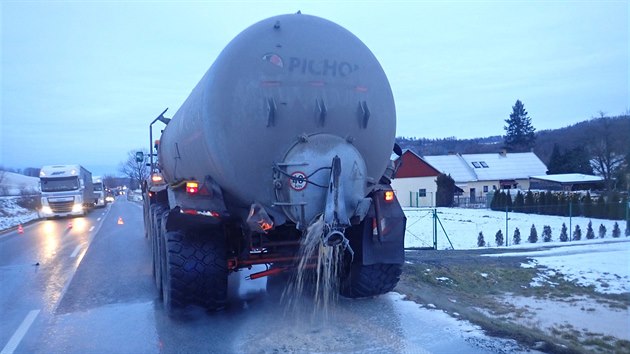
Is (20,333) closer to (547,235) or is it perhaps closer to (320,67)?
A: (320,67)

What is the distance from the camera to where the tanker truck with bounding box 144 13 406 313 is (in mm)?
6152

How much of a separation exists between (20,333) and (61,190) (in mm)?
28268

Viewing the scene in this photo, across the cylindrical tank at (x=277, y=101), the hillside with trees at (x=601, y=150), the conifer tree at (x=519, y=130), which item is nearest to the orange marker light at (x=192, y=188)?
the cylindrical tank at (x=277, y=101)

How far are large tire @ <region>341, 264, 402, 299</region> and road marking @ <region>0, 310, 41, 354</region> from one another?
4137 millimetres

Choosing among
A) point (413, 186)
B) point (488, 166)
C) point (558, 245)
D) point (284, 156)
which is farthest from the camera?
point (488, 166)

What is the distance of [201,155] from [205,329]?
6.91 ft

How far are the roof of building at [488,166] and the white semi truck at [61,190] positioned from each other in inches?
1642

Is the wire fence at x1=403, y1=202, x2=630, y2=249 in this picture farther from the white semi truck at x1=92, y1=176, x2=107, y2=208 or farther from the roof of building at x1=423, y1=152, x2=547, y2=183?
the roof of building at x1=423, y1=152, x2=547, y2=183

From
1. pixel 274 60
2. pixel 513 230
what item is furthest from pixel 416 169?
pixel 274 60

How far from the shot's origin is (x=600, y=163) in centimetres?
3828

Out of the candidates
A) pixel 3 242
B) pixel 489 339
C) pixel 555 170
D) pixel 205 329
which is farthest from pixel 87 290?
pixel 555 170

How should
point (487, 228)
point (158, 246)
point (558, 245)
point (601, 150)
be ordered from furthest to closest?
point (601, 150) < point (487, 228) < point (558, 245) < point (158, 246)

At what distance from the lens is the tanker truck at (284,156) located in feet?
20.2

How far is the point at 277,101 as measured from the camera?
20.4 feet
